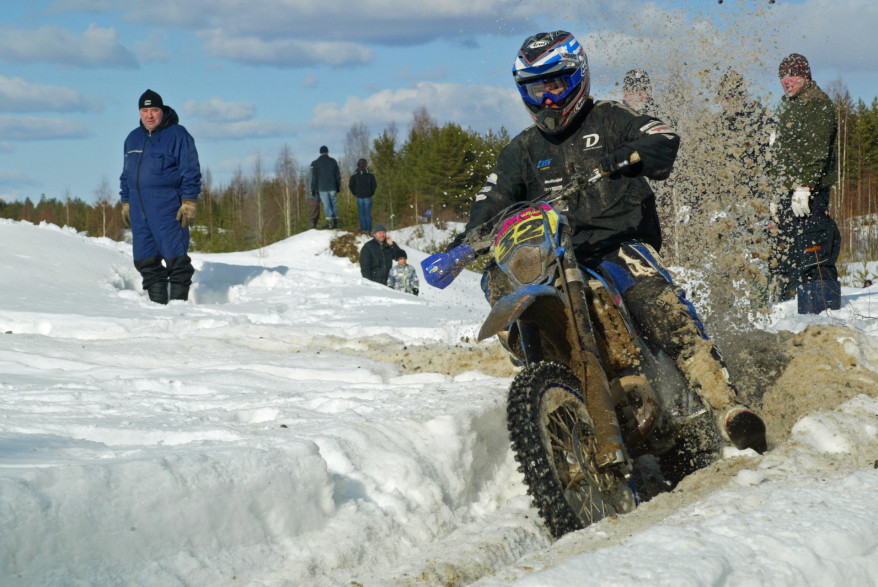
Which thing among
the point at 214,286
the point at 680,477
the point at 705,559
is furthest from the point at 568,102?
the point at 214,286

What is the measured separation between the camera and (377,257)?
16.4 m

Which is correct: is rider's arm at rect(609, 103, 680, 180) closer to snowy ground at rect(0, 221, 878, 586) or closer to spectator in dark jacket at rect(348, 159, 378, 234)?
snowy ground at rect(0, 221, 878, 586)

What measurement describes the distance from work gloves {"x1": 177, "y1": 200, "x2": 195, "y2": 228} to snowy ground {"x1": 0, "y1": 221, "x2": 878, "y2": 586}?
9.26 ft

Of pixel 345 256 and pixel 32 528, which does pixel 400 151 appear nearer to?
pixel 345 256

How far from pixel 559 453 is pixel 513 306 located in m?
0.66

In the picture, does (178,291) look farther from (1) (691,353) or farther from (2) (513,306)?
(2) (513,306)

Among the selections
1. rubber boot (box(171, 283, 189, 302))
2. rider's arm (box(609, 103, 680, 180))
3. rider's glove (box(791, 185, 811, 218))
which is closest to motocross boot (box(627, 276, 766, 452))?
rider's arm (box(609, 103, 680, 180))

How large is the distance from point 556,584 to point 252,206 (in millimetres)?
54630

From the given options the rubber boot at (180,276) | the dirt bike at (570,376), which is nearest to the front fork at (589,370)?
the dirt bike at (570,376)

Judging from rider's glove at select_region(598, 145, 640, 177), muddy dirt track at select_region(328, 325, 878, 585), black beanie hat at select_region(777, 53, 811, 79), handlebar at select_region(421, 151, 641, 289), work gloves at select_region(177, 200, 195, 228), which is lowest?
muddy dirt track at select_region(328, 325, 878, 585)

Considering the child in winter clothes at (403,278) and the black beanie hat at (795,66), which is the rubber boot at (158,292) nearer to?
the child in winter clothes at (403,278)

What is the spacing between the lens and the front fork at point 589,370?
3666 millimetres

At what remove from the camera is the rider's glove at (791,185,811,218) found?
8352mm

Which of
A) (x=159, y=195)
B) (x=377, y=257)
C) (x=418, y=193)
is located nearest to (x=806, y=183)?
(x=159, y=195)
